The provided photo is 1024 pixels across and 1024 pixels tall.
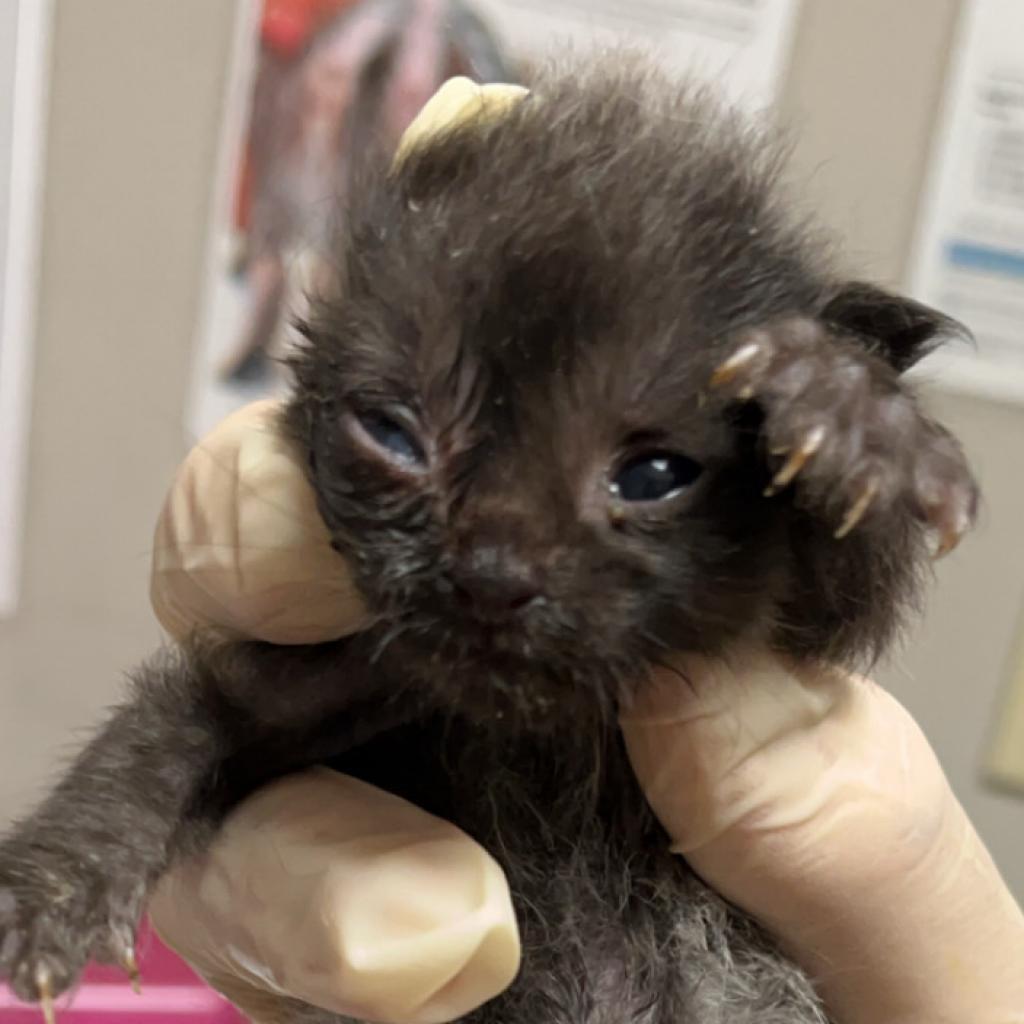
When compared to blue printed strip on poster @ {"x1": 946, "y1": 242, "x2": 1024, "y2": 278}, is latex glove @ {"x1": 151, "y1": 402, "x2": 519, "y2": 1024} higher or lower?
lower

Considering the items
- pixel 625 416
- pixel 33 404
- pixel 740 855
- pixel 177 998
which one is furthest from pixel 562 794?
pixel 33 404

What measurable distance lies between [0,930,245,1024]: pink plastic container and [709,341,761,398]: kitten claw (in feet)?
4.00

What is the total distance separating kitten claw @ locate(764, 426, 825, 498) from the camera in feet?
2.30

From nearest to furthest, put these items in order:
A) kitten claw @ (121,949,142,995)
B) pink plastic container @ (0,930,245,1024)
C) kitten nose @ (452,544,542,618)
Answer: kitten nose @ (452,544,542,618), kitten claw @ (121,949,142,995), pink plastic container @ (0,930,245,1024)

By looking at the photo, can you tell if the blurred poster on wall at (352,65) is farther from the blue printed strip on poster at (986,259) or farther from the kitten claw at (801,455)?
the kitten claw at (801,455)

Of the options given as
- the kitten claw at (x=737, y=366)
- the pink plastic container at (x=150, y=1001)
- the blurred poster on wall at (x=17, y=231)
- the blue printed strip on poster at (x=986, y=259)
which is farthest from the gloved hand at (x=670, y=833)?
the blue printed strip on poster at (x=986, y=259)

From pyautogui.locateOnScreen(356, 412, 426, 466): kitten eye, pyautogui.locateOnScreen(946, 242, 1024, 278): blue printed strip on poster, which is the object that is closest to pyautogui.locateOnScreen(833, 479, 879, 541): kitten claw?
pyautogui.locateOnScreen(356, 412, 426, 466): kitten eye

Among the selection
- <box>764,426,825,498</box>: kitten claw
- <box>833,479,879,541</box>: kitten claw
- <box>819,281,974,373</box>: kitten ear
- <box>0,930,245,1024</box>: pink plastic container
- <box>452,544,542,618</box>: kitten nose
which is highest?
<box>819,281,974,373</box>: kitten ear

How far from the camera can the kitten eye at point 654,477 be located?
0.74 meters

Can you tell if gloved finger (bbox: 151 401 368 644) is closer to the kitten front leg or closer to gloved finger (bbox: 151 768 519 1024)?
gloved finger (bbox: 151 768 519 1024)

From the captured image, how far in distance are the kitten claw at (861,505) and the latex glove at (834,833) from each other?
205 millimetres

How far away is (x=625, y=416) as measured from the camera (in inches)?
28.6

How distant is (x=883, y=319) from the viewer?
0.83m

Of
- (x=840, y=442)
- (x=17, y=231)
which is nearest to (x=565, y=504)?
(x=840, y=442)
